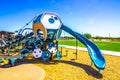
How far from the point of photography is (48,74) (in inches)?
369

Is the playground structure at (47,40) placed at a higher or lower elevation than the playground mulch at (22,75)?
higher

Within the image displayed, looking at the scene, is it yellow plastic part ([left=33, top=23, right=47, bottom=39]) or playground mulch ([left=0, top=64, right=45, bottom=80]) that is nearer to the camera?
playground mulch ([left=0, top=64, right=45, bottom=80])

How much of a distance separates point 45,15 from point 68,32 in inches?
93.7

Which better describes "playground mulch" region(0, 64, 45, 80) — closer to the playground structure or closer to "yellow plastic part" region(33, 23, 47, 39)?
the playground structure

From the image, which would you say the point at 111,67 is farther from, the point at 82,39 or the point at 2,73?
the point at 2,73

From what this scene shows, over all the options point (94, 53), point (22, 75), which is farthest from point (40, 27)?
point (22, 75)

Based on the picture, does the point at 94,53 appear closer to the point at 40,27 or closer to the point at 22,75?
the point at 40,27

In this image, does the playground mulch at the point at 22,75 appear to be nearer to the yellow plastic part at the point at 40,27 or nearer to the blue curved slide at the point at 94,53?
the blue curved slide at the point at 94,53

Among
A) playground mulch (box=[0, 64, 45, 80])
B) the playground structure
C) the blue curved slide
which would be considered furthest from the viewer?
the playground structure

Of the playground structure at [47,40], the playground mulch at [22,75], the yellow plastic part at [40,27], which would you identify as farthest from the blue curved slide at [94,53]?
the playground mulch at [22,75]

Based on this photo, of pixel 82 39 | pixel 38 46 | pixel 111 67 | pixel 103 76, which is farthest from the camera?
pixel 38 46

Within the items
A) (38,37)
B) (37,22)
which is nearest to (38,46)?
(38,37)

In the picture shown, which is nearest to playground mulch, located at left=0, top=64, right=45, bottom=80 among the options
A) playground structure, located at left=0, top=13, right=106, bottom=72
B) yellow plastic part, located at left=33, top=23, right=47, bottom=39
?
playground structure, located at left=0, top=13, right=106, bottom=72

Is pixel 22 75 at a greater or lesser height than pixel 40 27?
lesser
